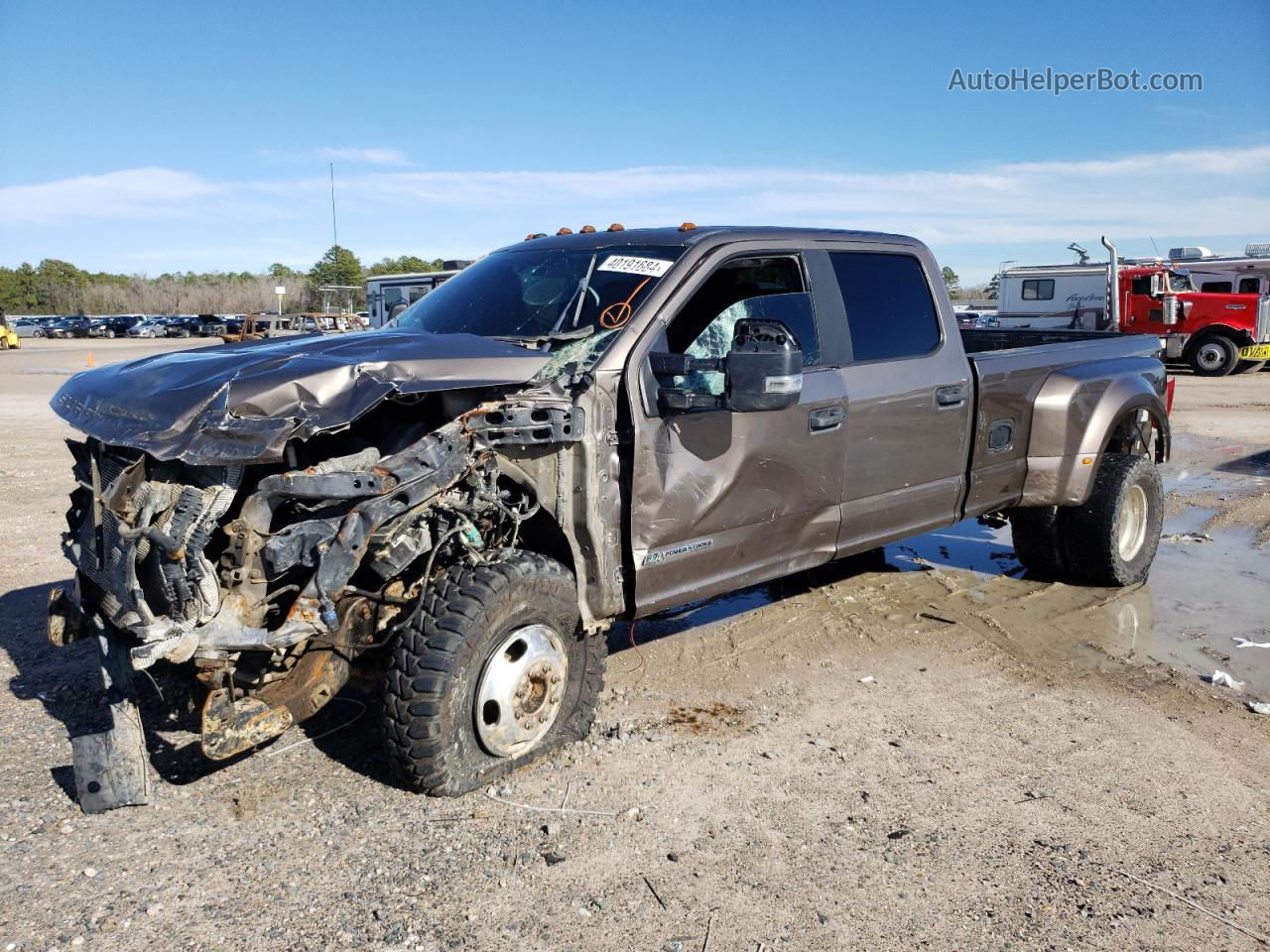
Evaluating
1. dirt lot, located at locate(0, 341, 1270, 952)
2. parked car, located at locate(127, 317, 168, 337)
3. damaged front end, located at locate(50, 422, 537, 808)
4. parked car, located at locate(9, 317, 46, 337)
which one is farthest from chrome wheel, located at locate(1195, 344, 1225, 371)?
parked car, located at locate(9, 317, 46, 337)

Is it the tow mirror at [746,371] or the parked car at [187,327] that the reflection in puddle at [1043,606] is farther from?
the parked car at [187,327]

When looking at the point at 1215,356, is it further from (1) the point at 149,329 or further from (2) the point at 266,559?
(1) the point at 149,329

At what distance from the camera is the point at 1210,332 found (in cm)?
2367

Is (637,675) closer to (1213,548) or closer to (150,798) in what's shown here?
(150,798)

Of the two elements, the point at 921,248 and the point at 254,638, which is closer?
the point at 254,638

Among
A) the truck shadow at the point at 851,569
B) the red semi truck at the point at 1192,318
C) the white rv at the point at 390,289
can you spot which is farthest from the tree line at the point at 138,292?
the truck shadow at the point at 851,569

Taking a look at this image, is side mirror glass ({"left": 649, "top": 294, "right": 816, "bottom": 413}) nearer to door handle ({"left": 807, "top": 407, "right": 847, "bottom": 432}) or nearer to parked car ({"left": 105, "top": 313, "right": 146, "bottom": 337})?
door handle ({"left": 807, "top": 407, "right": 847, "bottom": 432})

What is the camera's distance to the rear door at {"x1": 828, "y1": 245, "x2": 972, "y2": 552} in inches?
188

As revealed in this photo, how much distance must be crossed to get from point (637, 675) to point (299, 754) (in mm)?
1606

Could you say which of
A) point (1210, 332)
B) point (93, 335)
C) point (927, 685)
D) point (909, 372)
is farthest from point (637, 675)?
point (93, 335)

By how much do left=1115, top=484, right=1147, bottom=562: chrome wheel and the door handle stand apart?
2.77m

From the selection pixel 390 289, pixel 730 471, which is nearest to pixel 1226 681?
pixel 730 471

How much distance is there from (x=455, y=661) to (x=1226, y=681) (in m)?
3.70

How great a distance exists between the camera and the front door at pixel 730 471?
395 cm
